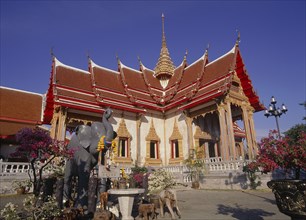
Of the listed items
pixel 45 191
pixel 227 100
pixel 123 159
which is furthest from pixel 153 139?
pixel 45 191

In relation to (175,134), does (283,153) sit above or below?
below

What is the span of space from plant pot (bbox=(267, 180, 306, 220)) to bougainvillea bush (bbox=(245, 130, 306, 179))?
426 mm

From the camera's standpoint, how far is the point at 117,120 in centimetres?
1598

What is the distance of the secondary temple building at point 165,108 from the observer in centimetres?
1407

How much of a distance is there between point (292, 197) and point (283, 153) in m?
0.72

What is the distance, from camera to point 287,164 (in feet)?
11.8

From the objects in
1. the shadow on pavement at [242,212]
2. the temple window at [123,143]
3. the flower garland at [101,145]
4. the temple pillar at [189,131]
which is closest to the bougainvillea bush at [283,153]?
the shadow on pavement at [242,212]

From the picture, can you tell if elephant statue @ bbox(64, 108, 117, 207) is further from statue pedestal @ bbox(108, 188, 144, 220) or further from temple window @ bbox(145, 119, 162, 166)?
temple window @ bbox(145, 119, 162, 166)

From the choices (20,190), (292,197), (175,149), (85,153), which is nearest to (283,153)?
(292,197)

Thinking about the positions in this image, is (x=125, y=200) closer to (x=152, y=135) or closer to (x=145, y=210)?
(x=145, y=210)

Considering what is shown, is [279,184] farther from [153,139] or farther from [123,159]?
[153,139]

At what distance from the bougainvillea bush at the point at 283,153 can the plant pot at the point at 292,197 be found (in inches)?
16.8

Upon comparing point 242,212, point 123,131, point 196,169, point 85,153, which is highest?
point 123,131

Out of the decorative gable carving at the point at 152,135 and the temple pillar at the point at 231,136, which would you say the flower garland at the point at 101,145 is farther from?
the decorative gable carving at the point at 152,135
